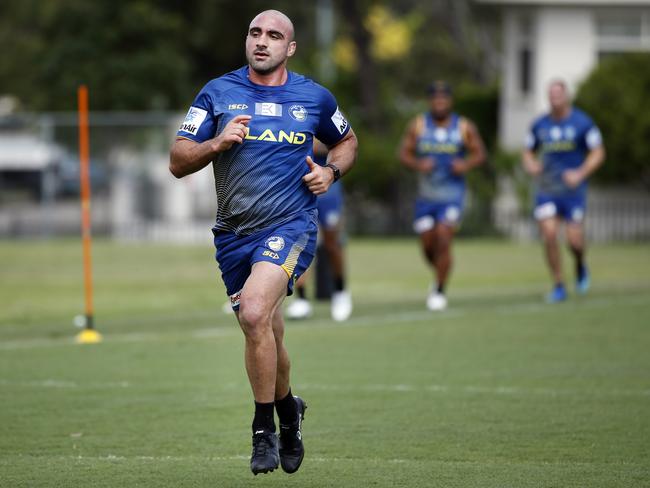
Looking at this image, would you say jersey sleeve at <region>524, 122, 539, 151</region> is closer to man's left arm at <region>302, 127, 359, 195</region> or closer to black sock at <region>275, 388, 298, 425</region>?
man's left arm at <region>302, 127, 359, 195</region>

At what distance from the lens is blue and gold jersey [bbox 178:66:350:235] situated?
7344 mm

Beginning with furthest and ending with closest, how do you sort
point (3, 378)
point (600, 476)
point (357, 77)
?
point (357, 77) < point (3, 378) < point (600, 476)

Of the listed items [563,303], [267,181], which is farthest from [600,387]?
[563,303]

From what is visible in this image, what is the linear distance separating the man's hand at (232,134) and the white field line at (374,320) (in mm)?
6534

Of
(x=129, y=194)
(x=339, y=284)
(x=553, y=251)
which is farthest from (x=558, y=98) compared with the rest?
(x=129, y=194)

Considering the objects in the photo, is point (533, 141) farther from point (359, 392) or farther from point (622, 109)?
point (622, 109)

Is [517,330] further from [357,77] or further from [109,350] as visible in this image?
[357,77]

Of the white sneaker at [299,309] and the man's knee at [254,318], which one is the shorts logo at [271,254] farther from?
the white sneaker at [299,309]

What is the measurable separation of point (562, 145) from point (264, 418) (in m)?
10.4

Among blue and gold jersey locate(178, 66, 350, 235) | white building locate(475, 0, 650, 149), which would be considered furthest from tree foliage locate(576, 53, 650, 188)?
blue and gold jersey locate(178, 66, 350, 235)

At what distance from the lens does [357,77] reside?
1554 inches

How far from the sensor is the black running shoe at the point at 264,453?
686 centimetres

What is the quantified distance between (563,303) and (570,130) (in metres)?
2.09

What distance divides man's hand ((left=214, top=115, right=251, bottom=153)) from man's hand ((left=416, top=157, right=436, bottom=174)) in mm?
9240
